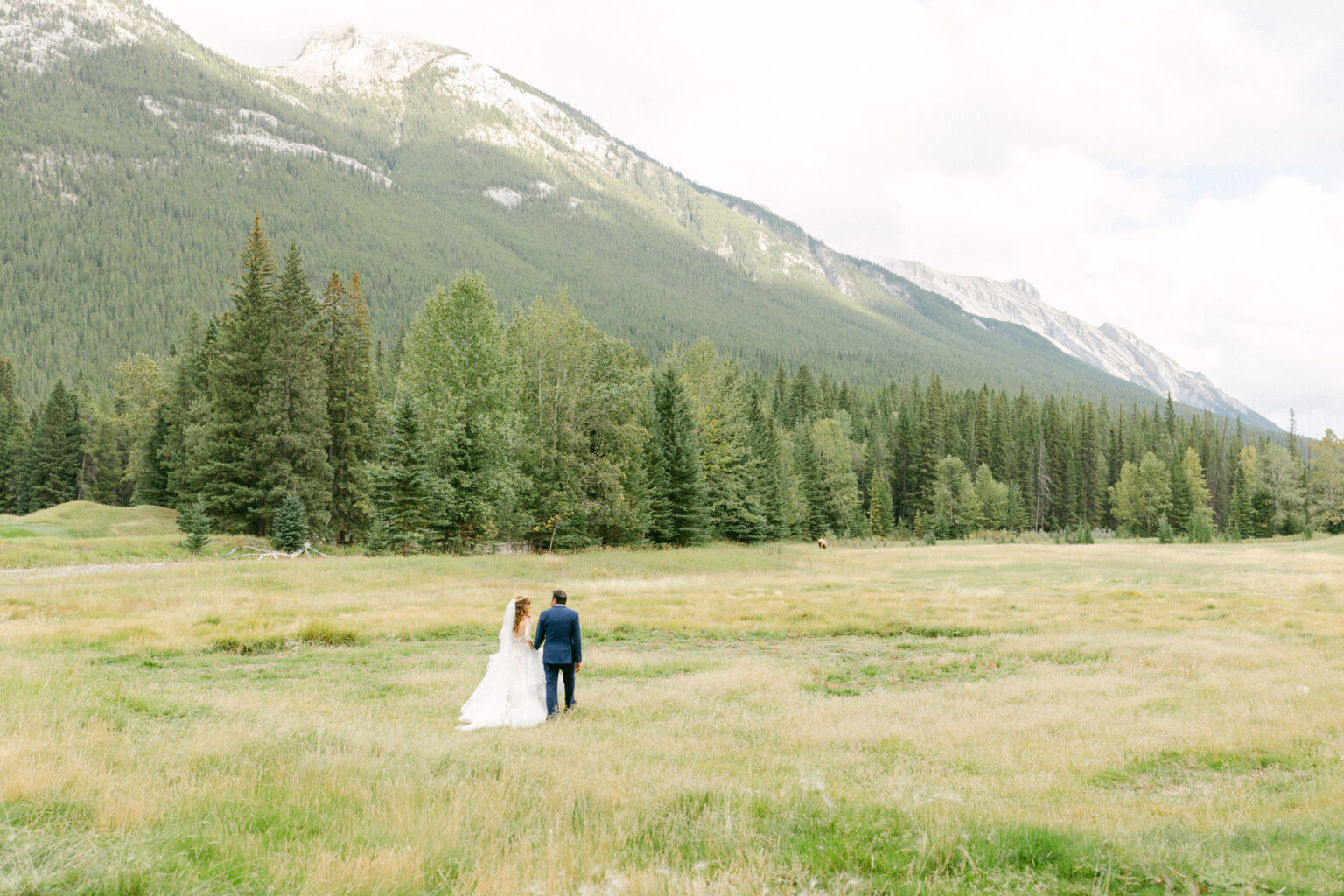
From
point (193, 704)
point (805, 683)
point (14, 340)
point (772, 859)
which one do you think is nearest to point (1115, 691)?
point (805, 683)

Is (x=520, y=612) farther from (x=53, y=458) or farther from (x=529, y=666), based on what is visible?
(x=53, y=458)

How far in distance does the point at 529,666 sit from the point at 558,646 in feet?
2.03

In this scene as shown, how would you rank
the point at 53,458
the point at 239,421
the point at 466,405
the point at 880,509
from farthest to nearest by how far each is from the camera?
1. the point at 880,509
2. the point at 53,458
3. the point at 239,421
4. the point at 466,405

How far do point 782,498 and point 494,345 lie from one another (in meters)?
35.6

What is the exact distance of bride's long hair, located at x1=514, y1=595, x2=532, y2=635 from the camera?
1275 centimetres

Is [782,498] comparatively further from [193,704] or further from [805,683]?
[193,704]

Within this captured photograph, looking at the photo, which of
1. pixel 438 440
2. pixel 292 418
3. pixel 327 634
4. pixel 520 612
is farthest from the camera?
pixel 292 418

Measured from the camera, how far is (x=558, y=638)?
12578mm

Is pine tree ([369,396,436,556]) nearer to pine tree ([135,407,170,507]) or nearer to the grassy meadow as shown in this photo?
the grassy meadow

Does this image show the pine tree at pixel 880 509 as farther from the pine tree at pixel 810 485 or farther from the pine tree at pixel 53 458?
the pine tree at pixel 53 458

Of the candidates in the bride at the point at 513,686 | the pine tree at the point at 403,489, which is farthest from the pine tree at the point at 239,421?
the bride at the point at 513,686

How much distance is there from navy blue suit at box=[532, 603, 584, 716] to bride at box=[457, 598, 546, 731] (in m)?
0.19

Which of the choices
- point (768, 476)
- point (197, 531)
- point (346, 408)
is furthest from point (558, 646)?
point (768, 476)

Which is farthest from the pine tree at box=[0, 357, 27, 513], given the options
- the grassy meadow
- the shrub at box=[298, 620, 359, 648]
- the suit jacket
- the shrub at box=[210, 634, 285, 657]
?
the suit jacket
